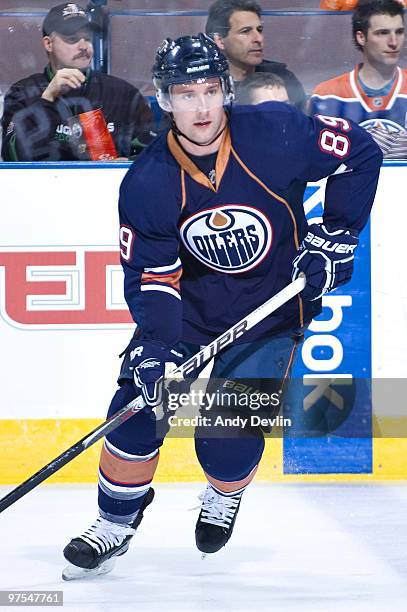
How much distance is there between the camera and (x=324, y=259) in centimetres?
272

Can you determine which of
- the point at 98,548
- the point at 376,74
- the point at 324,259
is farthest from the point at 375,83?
the point at 98,548

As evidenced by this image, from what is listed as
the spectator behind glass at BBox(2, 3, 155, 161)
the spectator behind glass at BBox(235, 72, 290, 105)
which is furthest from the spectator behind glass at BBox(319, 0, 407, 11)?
the spectator behind glass at BBox(2, 3, 155, 161)

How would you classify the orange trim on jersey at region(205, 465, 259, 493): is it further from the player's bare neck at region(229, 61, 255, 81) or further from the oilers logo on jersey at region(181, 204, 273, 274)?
the player's bare neck at region(229, 61, 255, 81)

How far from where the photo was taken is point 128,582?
2.69 metres

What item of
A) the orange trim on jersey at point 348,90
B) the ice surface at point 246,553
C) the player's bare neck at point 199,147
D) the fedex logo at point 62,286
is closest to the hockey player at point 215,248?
the player's bare neck at point 199,147

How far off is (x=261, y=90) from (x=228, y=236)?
1.02 meters

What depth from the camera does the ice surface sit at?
8.30 feet

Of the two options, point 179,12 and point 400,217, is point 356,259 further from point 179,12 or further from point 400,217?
point 179,12

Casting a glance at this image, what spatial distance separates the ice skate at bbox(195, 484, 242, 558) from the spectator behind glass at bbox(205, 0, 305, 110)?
4.48 ft

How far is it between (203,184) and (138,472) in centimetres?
70

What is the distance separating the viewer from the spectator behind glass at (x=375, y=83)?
11.8 ft

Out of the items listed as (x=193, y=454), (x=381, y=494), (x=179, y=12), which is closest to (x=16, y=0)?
(x=179, y=12)

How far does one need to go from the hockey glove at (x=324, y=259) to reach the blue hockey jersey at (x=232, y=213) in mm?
59

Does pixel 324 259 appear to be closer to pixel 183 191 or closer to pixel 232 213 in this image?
pixel 232 213
